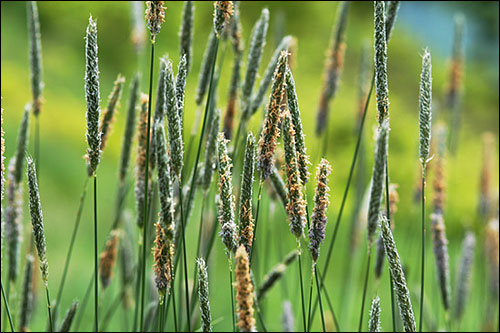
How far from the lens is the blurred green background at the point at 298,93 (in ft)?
8.82

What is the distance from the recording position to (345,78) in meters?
5.11

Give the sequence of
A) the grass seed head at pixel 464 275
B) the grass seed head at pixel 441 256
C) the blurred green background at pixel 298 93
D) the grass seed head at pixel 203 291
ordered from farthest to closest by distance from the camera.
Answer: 1. the blurred green background at pixel 298 93
2. the grass seed head at pixel 464 275
3. the grass seed head at pixel 441 256
4. the grass seed head at pixel 203 291

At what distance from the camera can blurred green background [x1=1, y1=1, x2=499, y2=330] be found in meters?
2.69

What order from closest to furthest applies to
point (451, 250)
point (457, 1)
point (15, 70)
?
point (451, 250) < point (15, 70) < point (457, 1)

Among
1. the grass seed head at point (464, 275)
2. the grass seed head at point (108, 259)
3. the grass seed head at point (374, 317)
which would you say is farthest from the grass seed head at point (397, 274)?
the grass seed head at point (464, 275)

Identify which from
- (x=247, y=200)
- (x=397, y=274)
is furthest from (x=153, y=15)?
(x=397, y=274)

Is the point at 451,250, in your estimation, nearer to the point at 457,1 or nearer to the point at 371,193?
the point at 371,193

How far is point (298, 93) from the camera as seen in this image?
14.4ft

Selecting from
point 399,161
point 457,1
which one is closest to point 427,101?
point 399,161

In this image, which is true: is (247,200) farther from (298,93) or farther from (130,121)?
(298,93)

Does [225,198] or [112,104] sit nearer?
[225,198]

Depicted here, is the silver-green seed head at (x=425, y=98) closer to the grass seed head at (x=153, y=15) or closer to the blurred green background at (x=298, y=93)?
the grass seed head at (x=153, y=15)

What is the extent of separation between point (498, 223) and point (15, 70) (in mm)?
3533

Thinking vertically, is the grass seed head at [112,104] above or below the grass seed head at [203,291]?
above
